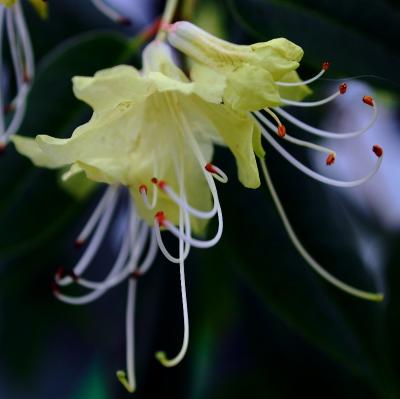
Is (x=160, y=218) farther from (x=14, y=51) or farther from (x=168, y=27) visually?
(x=14, y=51)

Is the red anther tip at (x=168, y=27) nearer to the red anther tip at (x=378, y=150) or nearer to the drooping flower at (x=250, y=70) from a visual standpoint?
the drooping flower at (x=250, y=70)

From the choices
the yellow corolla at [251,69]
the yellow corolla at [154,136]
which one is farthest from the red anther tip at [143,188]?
the yellow corolla at [251,69]

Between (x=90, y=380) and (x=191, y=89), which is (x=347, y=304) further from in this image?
Answer: (x=90, y=380)

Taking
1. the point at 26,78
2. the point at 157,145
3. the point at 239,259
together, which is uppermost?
the point at 26,78

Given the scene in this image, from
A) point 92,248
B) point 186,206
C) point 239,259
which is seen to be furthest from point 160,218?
point 239,259

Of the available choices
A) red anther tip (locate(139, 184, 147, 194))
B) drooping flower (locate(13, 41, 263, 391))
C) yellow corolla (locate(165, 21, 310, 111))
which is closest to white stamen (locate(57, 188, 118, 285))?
drooping flower (locate(13, 41, 263, 391))

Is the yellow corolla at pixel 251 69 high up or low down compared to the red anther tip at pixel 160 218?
up

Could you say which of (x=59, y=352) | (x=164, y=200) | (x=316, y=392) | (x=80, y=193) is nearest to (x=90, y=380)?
(x=59, y=352)

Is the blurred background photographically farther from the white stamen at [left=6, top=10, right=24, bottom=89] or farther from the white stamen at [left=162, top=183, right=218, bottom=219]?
the white stamen at [left=162, top=183, right=218, bottom=219]
